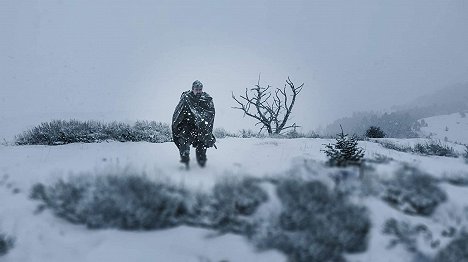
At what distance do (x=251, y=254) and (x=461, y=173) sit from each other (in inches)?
218

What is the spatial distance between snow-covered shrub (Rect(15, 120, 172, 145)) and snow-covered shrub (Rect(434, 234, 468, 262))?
413 inches

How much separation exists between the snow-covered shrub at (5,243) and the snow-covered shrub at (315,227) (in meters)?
3.44

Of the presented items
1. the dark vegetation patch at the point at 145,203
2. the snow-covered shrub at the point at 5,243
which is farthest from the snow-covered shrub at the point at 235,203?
the snow-covered shrub at the point at 5,243

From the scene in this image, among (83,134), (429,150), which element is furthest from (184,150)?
(429,150)

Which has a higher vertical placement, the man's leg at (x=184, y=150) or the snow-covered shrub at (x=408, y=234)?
the man's leg at (x=184, y=150)

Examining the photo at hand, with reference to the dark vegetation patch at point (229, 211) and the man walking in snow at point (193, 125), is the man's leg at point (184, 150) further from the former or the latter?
the dark vegetation patch at point (229, 211)

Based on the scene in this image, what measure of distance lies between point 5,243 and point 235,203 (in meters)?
3.34

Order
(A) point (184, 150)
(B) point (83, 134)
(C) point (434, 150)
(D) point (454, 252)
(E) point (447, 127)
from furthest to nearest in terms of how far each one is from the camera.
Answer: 1. (E) point (447, 127)
2. (C) point (434, 150)
3. (B) point (83, 134)
4. (A) point (184, 150)
5. (D) point (454, 252)

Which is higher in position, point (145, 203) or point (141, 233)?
point (145, 203)

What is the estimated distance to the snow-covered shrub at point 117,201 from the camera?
5.89 metres

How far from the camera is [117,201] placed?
19.8 ft

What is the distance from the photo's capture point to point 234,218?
237 inches

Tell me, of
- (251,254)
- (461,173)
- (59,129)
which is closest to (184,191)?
(251,254)

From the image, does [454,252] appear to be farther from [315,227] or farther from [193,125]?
[193,125]
